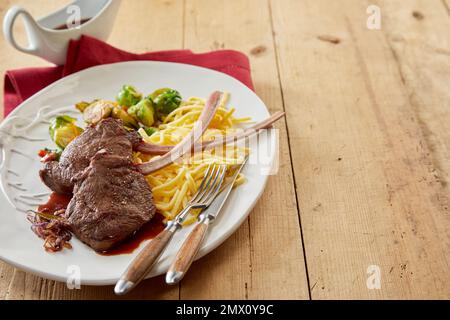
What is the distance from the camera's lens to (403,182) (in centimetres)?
390

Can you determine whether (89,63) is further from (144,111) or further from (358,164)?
(358,164)

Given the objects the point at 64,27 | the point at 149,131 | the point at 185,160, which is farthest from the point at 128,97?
the point at 64,27

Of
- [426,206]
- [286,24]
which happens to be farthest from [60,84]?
[426,206]

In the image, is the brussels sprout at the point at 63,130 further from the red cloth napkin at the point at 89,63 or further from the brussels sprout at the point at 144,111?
the red cloth napkin at the point at 89,63

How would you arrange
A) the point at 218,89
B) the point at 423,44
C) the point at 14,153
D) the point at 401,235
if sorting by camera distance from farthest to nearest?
the point at 423,44, the point at 218,89, the point at 14,153, the point at 401,235

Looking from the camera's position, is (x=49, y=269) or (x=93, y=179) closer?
(x=49, y=269)

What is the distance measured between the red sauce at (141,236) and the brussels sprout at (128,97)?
1.13 meters

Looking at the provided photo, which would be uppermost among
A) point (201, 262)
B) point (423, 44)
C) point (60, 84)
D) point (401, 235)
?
point (60, 84)

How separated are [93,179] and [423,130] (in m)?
2.51

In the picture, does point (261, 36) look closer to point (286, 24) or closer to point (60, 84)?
point (286, 24)

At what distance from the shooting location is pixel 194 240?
3027 mm

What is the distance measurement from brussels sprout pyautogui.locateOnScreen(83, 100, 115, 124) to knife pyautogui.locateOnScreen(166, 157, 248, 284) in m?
1.08

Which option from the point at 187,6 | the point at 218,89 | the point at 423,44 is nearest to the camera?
the point at 218,89

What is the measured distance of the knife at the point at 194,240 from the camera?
A: 283cm
